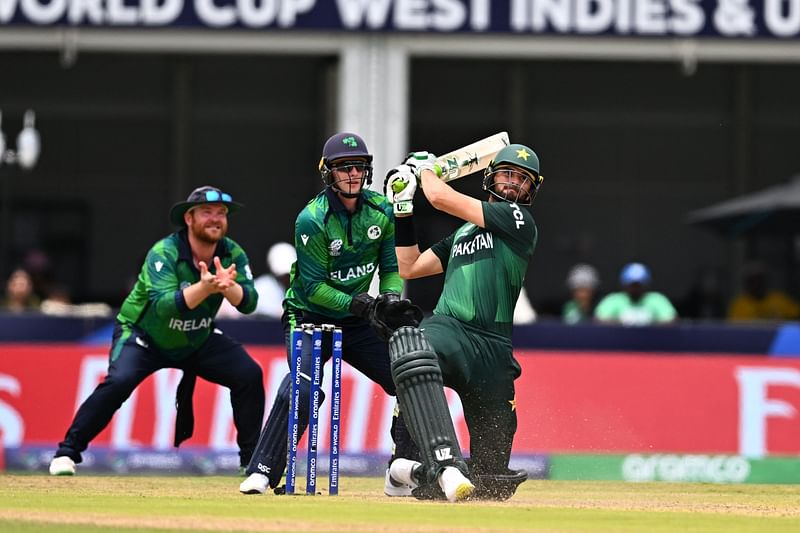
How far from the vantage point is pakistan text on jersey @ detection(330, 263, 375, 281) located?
1009cm

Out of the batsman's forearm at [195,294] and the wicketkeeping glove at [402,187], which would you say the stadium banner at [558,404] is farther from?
the wicketkeeping glove at [402,187]

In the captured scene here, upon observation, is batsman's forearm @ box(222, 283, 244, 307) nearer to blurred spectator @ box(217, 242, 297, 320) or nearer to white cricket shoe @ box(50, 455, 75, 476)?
white cricket shoe @ box(50, 455, 75, 476)

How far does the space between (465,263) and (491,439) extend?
103 centimetres

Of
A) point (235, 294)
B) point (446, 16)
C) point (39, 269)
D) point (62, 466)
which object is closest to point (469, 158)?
point (235, 294)

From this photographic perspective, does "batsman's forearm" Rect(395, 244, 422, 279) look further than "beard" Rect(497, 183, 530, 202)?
Yes

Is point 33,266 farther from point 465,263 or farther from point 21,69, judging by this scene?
point 465,263

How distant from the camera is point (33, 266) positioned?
2384 centimetres

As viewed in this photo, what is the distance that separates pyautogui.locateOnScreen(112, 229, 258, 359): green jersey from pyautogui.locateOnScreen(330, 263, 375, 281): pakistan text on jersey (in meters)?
1.03

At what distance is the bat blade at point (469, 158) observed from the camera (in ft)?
33.6

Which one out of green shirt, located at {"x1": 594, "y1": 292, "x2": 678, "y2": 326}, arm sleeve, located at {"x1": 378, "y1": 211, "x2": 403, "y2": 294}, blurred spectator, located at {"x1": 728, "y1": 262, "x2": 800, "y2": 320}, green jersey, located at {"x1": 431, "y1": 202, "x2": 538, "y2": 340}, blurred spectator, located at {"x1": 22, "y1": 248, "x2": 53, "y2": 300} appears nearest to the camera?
green jersey, located at {"x1": 431, "y1": 202, "x2": 538, "y2": 340}

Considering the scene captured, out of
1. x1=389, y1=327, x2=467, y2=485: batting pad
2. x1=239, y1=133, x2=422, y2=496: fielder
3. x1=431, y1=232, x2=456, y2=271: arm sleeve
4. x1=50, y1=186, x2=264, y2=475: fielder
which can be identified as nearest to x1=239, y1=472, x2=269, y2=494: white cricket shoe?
x1=239, y1=133, x2=422, y2=496: fielder

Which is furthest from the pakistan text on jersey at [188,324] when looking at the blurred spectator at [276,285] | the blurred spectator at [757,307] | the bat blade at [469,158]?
the blurred spectator at [757,307]

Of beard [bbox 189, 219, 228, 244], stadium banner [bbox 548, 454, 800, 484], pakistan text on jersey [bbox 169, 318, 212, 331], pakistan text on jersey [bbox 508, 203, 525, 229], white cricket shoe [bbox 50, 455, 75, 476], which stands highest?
pakistan text on jersey [bbox 508, 203, 525, 229]

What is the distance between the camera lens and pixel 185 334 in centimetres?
1125
